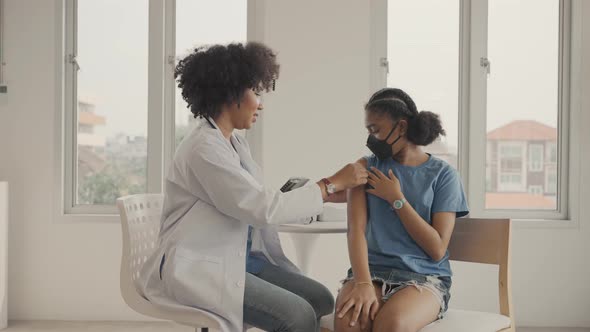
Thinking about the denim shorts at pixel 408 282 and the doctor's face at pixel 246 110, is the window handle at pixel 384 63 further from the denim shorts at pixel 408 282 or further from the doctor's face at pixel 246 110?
the denim shorts at pixel 408 282

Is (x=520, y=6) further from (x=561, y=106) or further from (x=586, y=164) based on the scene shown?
(x=586, y=164)

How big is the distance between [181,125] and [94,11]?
2.75 ft

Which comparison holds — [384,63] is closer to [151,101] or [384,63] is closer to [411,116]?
[151,101]

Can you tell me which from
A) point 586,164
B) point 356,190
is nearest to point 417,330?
→ point 356,190

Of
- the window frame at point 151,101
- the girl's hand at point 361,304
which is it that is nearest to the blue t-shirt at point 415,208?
the girl's hand at point 361,304

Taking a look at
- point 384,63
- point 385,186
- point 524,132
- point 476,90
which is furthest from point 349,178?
point 524,132

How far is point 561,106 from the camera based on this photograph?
4.09 meters

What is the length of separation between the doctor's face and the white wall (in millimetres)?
1838

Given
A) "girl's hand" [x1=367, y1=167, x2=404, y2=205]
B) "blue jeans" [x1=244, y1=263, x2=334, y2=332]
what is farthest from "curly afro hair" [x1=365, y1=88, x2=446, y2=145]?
"blue jeans" [x1=244, y1=263, x2=334, y2=332]

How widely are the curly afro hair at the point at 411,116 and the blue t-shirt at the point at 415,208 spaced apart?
0.08 meters

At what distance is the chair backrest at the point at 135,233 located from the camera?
6.98 ft

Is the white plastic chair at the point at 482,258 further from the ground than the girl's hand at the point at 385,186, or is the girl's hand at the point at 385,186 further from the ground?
the girl's hand at the point at 385,186

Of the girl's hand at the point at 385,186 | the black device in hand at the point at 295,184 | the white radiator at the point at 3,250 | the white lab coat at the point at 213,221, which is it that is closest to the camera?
the white lab coat at the point at 213,221

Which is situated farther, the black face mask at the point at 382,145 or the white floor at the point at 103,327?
the white floor at the point at 103,327
